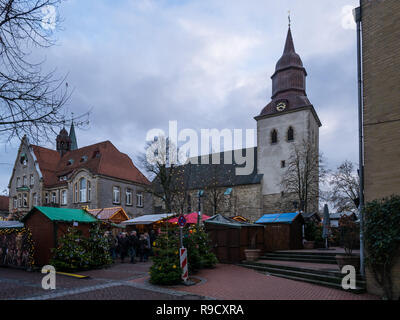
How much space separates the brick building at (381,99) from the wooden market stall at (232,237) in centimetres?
724

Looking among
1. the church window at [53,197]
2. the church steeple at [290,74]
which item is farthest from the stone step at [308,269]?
the church window at [53,197]

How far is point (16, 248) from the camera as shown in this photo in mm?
14844

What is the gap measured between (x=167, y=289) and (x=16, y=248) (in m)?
9.14

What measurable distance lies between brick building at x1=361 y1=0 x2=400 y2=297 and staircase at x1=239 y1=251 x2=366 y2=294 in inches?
42.6

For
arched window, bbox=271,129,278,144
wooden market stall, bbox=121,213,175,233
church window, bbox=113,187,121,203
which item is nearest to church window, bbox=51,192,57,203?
church window, bbox=113,187,121,203

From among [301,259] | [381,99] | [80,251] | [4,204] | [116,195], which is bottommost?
[4,204]

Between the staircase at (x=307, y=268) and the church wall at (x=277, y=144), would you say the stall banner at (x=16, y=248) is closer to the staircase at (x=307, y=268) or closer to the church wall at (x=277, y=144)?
the staircase at (x=307, y=268)

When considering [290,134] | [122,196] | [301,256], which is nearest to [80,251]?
[301,256]

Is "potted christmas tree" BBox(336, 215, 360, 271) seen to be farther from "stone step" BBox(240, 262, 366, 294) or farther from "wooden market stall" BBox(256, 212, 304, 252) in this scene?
"wooden market stall" BBox(256, 212, 304, 252)

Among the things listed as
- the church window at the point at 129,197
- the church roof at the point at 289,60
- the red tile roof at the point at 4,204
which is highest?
the church roof at the point at 289,60

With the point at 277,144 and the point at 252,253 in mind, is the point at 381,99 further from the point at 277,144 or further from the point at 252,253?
the point at 277,144

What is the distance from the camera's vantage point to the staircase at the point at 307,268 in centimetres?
962

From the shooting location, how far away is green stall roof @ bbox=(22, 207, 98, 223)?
14.0 m

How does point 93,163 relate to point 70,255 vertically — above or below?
above
